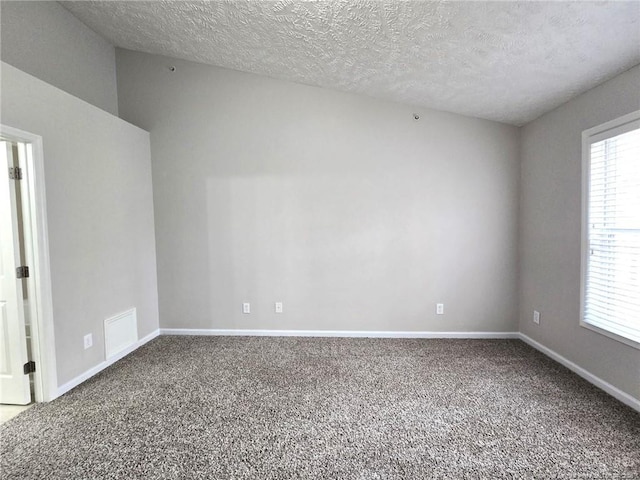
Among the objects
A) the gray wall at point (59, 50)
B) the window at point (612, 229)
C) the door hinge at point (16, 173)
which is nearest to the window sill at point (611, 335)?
the window at point (612, 229)

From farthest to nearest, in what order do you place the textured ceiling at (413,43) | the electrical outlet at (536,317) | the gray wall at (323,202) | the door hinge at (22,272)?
the gray wall at (323,202) < the electrical outlet at (536,317) < the door hinge at (22,272) < the textured ceiling at (413,43)

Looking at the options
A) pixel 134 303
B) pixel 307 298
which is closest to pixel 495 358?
pixel 307 298

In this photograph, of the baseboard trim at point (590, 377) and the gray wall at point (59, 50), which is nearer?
the baseboard trim at point (590, 377)

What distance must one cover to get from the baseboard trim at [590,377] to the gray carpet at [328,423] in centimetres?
6

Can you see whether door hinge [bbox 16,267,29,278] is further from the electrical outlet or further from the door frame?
the electrical outlet

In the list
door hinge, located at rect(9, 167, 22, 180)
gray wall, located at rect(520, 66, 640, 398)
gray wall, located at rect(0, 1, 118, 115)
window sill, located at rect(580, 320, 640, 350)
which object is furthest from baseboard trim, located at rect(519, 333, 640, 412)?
gray wall, located at rect(0, 1, 118, 115)

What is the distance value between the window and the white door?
4614 mm

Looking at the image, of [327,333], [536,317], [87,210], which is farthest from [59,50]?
[536,317]

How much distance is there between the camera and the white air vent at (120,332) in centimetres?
292

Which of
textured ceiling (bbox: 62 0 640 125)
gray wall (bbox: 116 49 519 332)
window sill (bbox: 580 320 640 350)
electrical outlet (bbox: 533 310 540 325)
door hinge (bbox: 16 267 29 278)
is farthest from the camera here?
gray wall (bbox: 116 49 519 332)

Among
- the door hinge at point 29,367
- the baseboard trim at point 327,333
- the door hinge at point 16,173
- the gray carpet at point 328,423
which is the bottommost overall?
the gray carpet at point 328,423

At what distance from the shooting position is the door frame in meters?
2.23

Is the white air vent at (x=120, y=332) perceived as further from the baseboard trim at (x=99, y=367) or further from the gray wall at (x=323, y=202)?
the gray wall at (x=323, y=202)

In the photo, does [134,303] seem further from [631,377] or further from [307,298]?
[631,377]
